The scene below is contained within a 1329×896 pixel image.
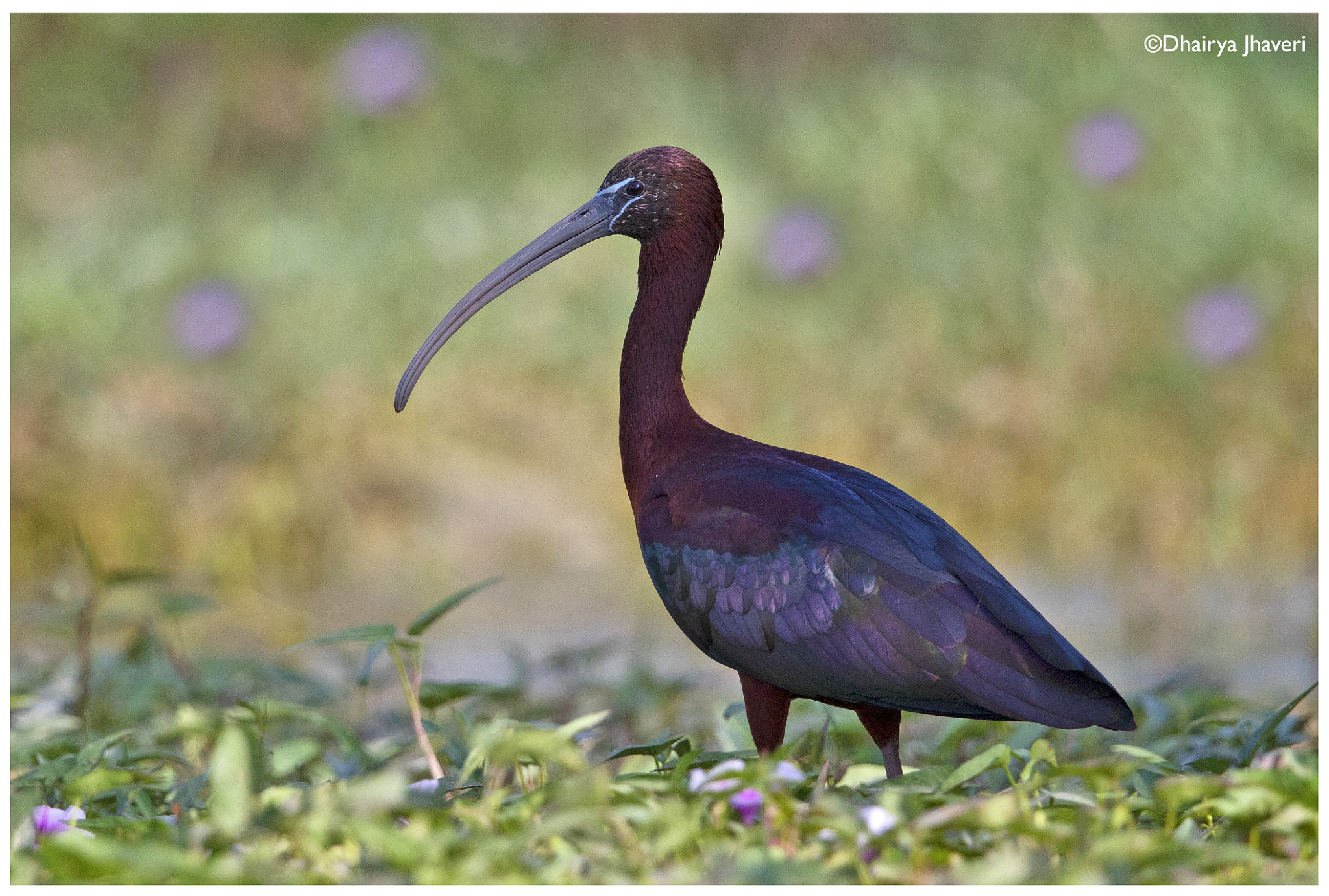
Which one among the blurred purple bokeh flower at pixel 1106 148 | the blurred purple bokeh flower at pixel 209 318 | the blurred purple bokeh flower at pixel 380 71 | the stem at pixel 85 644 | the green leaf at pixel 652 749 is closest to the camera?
the green leaf at pixel 652 749

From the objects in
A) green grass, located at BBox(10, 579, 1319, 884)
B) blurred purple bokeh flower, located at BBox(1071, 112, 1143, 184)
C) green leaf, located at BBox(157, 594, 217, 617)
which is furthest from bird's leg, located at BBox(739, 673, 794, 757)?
blurred purple bokeh flower, located at BBox(1071, 112, 1143, 184)

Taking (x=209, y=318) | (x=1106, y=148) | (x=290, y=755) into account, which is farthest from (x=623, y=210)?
(x=1106, y=148)

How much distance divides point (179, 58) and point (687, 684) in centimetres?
608

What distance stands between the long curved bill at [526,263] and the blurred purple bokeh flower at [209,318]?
131 inches

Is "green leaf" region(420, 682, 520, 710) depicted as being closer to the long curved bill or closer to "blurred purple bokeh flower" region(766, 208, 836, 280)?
the long curved bill

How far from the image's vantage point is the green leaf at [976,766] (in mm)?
2725

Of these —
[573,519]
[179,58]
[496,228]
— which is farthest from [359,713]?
[179,58]

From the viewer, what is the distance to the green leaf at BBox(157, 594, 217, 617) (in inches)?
166

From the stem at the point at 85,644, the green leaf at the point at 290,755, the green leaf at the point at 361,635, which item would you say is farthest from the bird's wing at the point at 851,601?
the stem at the point at 85,644

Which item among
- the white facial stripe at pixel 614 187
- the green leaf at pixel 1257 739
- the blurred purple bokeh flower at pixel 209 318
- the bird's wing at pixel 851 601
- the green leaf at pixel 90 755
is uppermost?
the blurred purple bokeh flower at pixel 209 318

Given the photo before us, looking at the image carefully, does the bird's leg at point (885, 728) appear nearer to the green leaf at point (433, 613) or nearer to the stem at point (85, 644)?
the green leaf at point (433, 613)

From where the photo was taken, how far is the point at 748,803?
8.78 feet

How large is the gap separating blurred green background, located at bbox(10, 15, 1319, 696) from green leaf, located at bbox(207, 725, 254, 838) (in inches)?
105

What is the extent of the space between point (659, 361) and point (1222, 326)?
13.3 ft
